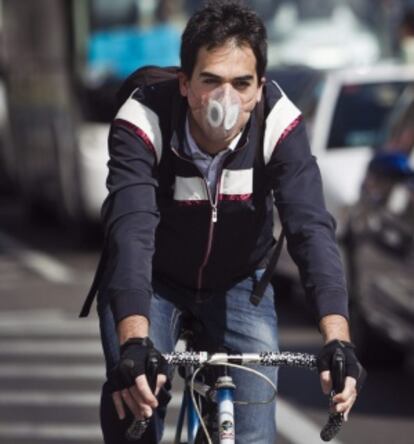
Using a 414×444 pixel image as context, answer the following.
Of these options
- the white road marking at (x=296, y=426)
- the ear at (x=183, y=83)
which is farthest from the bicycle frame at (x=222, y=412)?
the white road marking at (x=296, y=426)

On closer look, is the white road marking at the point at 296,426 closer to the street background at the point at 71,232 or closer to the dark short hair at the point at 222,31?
the street background at the point at 71,232

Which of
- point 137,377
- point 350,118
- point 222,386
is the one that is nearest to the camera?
point 137,377

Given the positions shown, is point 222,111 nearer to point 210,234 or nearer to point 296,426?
point 210,234

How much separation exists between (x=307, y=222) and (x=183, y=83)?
50cm

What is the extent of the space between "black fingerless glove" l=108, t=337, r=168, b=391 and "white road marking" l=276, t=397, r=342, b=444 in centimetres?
454

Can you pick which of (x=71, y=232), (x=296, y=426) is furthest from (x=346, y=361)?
(x=71, y=232)

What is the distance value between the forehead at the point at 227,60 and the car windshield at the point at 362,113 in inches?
353

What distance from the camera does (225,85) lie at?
4.84 m

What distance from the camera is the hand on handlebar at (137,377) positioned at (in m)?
4.35

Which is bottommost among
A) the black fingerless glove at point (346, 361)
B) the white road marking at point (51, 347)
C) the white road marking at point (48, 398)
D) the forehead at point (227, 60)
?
the white road marking at point (51, 347)

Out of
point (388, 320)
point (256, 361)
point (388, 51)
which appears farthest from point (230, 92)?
point (388, 51)

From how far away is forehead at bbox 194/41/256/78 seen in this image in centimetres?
482

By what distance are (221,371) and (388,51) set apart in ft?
49.9

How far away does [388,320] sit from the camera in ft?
33.7
